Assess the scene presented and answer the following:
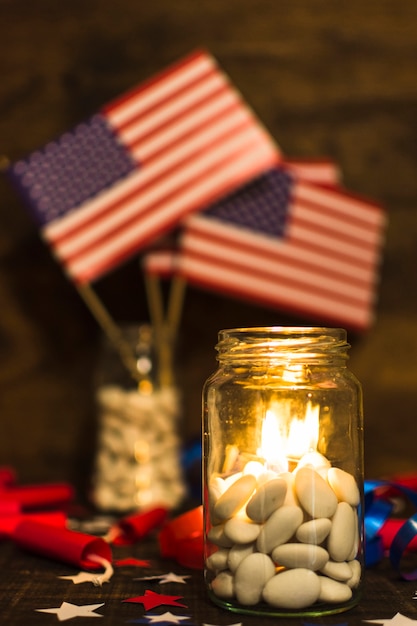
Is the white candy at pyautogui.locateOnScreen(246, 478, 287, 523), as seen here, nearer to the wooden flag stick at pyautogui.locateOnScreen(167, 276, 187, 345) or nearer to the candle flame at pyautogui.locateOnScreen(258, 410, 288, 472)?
the candle flame at pyautogui.locateOnScreen(258, 410, 288, 472)

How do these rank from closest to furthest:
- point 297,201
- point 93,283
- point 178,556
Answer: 1. point 178,556
2. point 297,201
3. point 93,283

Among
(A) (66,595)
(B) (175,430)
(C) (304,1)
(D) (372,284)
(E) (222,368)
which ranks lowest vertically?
(A) (66,595)

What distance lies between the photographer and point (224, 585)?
29.8 inches

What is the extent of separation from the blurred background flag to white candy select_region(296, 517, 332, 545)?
77 cm

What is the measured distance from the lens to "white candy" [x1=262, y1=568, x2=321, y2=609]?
720mm

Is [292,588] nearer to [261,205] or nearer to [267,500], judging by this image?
[267,500]

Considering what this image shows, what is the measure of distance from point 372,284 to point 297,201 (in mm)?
212

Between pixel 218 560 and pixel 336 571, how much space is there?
0.36 feet

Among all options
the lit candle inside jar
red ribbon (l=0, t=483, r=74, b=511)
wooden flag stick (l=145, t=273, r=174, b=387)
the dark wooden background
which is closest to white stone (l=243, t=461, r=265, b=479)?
the lit candle inside jar

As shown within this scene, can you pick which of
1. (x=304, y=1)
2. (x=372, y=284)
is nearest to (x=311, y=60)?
(x=304, y=1)

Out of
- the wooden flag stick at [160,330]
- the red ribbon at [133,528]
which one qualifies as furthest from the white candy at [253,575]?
the wooden flag stick at [160,330]

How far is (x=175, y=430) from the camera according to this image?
1421 millimetres

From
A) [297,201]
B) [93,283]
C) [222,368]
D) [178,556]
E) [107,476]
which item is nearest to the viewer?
[222,368]

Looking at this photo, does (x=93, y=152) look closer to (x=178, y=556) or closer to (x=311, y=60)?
(x=311, y=60)
